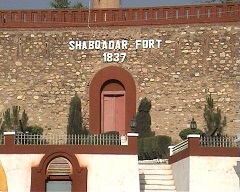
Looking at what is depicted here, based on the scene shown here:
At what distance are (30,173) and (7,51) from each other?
9593mm

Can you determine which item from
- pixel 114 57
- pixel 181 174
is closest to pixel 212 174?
pixel 181 174

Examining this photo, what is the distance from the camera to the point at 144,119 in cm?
2947

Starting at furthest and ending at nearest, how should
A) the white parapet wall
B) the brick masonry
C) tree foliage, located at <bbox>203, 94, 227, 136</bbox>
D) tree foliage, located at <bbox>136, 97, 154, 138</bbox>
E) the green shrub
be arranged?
the brick masonry < the green shrub < tree foliage, located at <bbox>136, 97, 154, 138</bbox> < tree foliage, located at <bbox>203, 94, 227, 136</bbox> < the white parapet wall

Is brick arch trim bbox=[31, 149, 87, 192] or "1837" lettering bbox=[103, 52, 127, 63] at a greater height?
"1837" lettering bbox=[103, 52, 127, 63]

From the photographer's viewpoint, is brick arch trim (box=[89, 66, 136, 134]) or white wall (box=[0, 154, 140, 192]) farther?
brick arch trim (box=[89, 66, 136, 134])

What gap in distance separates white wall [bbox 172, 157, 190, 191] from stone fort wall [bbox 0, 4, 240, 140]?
5487 millimetres

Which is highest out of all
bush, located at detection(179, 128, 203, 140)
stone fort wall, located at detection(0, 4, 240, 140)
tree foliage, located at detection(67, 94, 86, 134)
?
stone fort wall, located at detection(0, 4, 240, 140)

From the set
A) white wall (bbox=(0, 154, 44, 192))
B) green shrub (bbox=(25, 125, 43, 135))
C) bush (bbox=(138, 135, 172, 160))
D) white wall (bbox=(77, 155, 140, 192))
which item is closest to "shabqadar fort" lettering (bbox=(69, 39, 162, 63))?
green shrub (bbox=(25, 125, 43, 135))

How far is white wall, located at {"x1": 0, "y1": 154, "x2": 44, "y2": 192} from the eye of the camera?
72.9 ft

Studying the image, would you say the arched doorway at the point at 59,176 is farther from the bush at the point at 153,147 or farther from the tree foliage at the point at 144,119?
the tree foliage at the point at 144,119

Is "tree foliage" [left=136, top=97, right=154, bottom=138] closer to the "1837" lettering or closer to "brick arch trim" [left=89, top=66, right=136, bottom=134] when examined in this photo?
"brick arch trim" [left=89, top=66, right=136, bottom=134]

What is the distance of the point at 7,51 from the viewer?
3080 centimetres

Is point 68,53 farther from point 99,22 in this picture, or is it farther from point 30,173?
point 30,173

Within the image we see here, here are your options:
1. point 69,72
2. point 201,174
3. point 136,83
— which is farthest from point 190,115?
point 201,174
